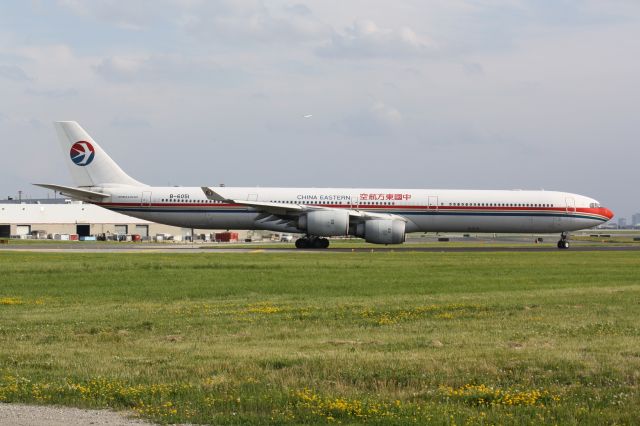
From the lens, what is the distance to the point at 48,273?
109 ft

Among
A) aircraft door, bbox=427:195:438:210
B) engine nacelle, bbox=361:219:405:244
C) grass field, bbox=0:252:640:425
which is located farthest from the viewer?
aircraft door, bbox=427:195:438:210

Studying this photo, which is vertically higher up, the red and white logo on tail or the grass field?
the red and white logo on tail

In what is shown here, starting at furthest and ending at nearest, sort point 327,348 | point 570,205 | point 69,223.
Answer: point 69,223, point 570,205, point 327,348

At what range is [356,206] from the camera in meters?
57.9

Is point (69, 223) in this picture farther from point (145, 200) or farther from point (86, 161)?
point (145, 200)

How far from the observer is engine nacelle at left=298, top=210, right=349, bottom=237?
180 ft

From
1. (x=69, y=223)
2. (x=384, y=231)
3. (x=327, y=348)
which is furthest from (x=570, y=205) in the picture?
(x=69, y=223)

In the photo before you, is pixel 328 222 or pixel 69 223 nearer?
pixel 328 222

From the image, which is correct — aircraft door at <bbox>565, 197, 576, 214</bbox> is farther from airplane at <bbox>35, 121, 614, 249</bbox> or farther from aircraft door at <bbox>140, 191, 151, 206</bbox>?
aircraft door at <bbox>140, 191, 151, 206</bbox>

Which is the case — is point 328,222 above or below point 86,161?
below

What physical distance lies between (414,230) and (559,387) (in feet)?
155

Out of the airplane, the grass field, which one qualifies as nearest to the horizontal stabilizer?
the airplane

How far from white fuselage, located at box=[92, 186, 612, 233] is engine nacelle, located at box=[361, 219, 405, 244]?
2.94 metres

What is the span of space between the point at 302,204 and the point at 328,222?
3877 millimetres
